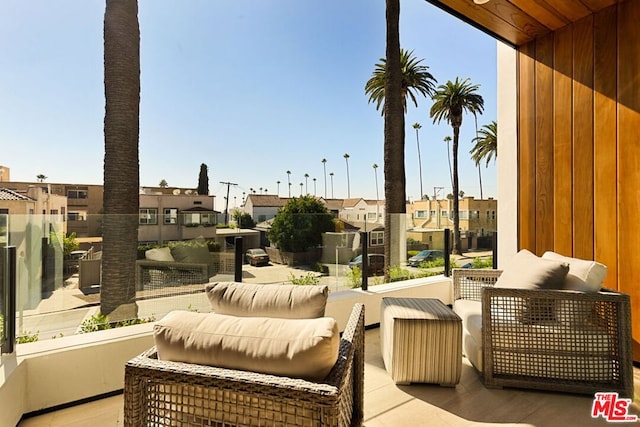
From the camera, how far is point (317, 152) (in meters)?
30.3

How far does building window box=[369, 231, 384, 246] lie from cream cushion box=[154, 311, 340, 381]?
259 centimetres

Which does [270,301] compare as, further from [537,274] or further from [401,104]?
[401,104]

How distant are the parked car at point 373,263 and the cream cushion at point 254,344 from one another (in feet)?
7.95

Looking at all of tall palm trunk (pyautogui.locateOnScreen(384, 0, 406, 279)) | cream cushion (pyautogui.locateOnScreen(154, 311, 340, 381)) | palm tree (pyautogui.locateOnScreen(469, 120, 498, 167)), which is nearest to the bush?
cream cushion (pyautogui.locateOnScreen(154, 311, 340, 381))

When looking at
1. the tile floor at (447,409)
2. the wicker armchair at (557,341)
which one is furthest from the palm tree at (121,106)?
the wicker armchair at (557,341)

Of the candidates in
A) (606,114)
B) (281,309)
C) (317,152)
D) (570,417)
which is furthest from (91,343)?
(317,152)

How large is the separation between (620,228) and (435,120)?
11304mm

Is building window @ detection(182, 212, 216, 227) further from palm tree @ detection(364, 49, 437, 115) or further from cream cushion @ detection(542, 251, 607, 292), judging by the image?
palm tree @ detection(364, 49, 437, 115)

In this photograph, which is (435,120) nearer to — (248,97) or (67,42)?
(67,42)

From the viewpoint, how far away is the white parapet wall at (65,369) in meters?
1.72

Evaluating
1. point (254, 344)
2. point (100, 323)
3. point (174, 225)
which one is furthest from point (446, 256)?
point (100, 323)

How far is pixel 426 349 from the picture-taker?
2.13m

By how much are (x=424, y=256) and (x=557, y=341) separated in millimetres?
2064

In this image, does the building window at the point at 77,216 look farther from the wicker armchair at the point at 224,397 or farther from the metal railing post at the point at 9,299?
the wicker armchair at the point at 224,397
